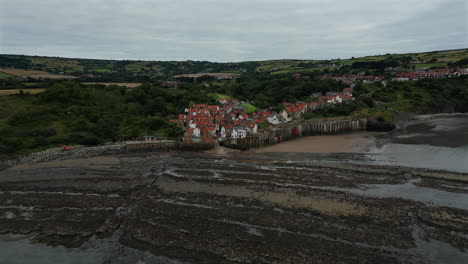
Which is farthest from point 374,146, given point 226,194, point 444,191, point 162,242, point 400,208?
point 162,242

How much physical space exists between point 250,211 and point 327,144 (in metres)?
22.6

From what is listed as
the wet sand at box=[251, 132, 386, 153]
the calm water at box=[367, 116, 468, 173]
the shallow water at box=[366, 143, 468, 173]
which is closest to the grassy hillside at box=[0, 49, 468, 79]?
the calm water at box=[367, 116, 468, 173]

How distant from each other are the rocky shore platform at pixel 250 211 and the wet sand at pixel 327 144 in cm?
681

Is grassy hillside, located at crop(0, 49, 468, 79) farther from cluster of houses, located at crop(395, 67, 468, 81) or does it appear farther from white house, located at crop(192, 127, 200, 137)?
white house, located at crop(192, 127, 200, 137)

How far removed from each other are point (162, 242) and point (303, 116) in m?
41.0

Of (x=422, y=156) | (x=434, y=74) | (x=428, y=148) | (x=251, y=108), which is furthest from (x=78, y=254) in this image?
(x=434, y=74)

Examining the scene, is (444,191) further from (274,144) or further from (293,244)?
(274,144)

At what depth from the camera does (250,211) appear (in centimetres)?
1703

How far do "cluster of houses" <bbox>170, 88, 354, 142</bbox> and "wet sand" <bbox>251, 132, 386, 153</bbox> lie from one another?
473cm

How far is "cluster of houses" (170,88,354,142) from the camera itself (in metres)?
36.4

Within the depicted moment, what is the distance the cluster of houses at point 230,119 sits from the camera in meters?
36.4

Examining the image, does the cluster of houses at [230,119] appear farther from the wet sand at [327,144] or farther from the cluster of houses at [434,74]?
the cluster of houses at [434,74]

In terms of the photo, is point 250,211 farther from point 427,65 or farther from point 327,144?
point 427,65

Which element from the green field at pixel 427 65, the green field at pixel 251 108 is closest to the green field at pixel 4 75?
the green field at pixel 251 108
